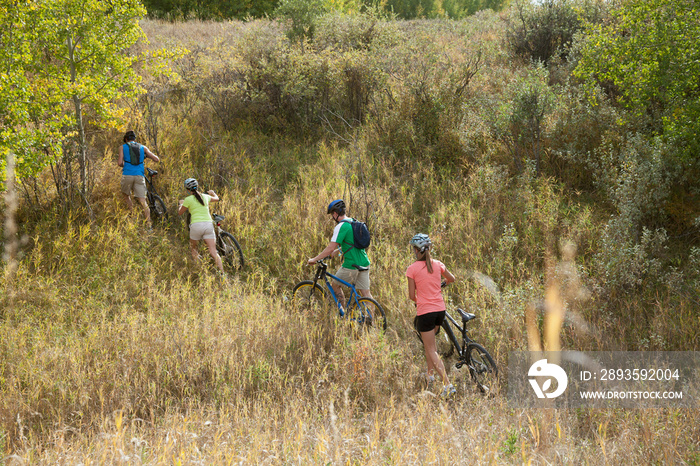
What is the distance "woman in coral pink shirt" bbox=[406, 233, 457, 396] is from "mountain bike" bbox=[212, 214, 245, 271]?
169 inches

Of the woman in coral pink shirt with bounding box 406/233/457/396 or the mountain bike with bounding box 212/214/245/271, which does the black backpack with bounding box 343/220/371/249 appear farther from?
the mountain bike with bounding box 212/214/245/271

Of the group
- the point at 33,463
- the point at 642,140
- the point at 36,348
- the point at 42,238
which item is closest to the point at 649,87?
the point at 642,140

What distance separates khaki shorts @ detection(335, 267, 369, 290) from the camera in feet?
22.5

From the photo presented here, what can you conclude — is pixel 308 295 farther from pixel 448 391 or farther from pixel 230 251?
pixel 448 391

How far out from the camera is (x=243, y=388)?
5.48m

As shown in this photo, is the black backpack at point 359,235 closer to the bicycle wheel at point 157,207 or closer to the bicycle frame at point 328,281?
the bicycle frame at point 328,281

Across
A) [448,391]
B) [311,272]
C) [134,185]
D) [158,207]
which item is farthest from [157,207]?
[448,391]

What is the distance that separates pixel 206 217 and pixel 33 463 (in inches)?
184

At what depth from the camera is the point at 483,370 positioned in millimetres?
5629

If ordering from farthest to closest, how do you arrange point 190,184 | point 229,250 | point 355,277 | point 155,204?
point 155,204 → point 229,250 → point 190,184 → point 355,277

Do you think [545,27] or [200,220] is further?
[545,27]

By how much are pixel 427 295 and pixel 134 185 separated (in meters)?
6.85

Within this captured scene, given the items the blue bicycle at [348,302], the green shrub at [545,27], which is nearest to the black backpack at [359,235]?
the blue bicycle at [348,302]

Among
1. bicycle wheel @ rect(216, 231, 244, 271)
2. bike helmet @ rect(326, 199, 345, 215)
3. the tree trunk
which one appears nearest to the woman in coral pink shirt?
bike helmet @ rect(326, 199, 345, 215)
